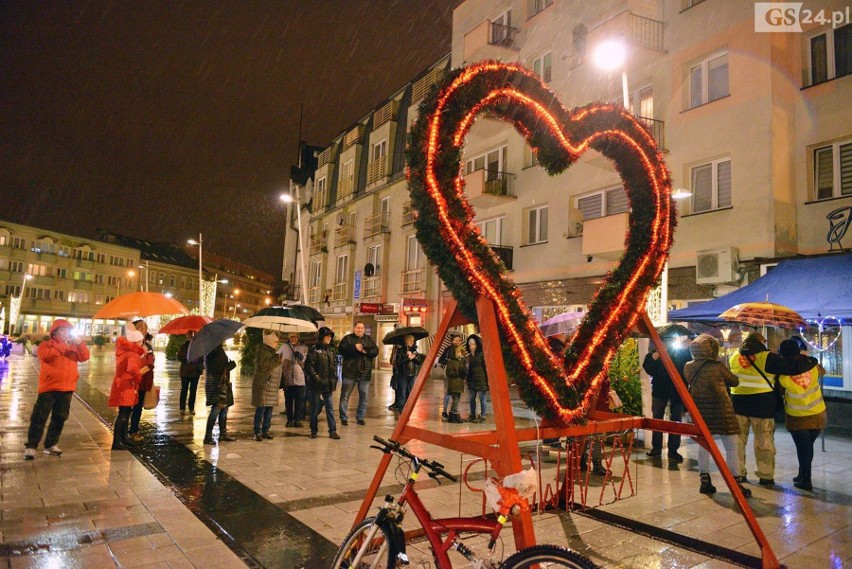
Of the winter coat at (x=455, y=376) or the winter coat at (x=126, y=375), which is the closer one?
the winter coat at (x=126, y=375)

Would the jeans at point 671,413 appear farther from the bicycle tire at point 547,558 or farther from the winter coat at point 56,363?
the winter coat at point 56,363

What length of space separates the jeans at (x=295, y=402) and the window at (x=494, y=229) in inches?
514

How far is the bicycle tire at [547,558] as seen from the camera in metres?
2.69

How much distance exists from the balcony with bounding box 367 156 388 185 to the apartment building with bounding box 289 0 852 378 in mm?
6103

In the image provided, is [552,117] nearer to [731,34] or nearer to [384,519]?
[384,519]

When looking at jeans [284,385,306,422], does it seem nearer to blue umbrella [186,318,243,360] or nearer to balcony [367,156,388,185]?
blue umbrella [186,318,243,360]

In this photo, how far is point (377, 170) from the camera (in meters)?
33.0

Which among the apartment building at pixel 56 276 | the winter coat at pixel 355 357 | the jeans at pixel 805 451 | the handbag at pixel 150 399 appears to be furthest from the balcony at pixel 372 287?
the apartment building at pixel 56 276

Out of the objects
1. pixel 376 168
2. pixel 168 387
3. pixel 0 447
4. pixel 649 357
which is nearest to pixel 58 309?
pixel 376 168

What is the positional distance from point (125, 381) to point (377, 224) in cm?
2449

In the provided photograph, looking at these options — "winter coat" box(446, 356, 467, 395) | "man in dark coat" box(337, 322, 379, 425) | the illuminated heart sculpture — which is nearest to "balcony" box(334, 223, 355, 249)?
"winter coat" box(446, 356, 467, 395)

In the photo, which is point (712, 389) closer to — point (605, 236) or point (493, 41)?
point (605, 236)

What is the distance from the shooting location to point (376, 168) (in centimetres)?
3309

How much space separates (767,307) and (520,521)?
810 centimetres
